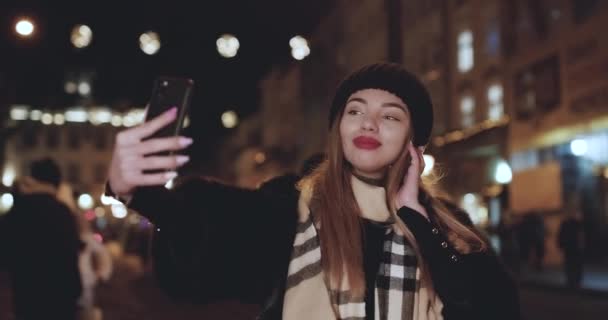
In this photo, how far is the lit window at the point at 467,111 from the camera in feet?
105

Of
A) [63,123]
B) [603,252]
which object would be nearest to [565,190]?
[603,252]

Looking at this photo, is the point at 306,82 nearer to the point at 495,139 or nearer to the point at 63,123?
the point at 495,139

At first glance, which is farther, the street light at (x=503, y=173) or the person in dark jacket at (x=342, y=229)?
the street light at (x=503, y=173)

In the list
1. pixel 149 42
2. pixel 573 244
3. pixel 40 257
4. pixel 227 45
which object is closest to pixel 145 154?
pixel 40 257

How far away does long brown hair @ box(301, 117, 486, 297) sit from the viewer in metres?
2.47

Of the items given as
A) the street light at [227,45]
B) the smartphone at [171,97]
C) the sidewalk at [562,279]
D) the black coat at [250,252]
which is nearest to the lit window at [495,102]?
the sidewalk at [562,279]

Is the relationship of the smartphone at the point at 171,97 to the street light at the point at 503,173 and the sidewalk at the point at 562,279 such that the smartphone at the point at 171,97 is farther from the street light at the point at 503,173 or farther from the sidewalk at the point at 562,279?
the street light at the point at 503,173

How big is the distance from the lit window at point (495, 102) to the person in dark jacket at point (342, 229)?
2774 centimetres

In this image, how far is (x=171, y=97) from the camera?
1.82m

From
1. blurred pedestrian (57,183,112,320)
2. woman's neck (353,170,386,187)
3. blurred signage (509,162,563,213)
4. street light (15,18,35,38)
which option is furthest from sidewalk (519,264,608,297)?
woman's neck (353,170,386,187)

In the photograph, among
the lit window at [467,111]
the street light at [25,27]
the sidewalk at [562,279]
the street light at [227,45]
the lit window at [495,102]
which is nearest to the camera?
the street light at [25,27]

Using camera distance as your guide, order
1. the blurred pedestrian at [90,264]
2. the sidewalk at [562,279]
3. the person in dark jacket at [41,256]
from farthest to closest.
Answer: the sidewalk at [562,279] < the blurred pedestrian at [90,264] < the person in dark jacket at [41,256]

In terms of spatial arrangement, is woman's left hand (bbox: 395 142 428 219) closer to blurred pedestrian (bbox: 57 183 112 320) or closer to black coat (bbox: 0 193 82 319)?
black coat (bbox: 0 193 82 319)

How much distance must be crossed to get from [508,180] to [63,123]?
8048 centimetres
